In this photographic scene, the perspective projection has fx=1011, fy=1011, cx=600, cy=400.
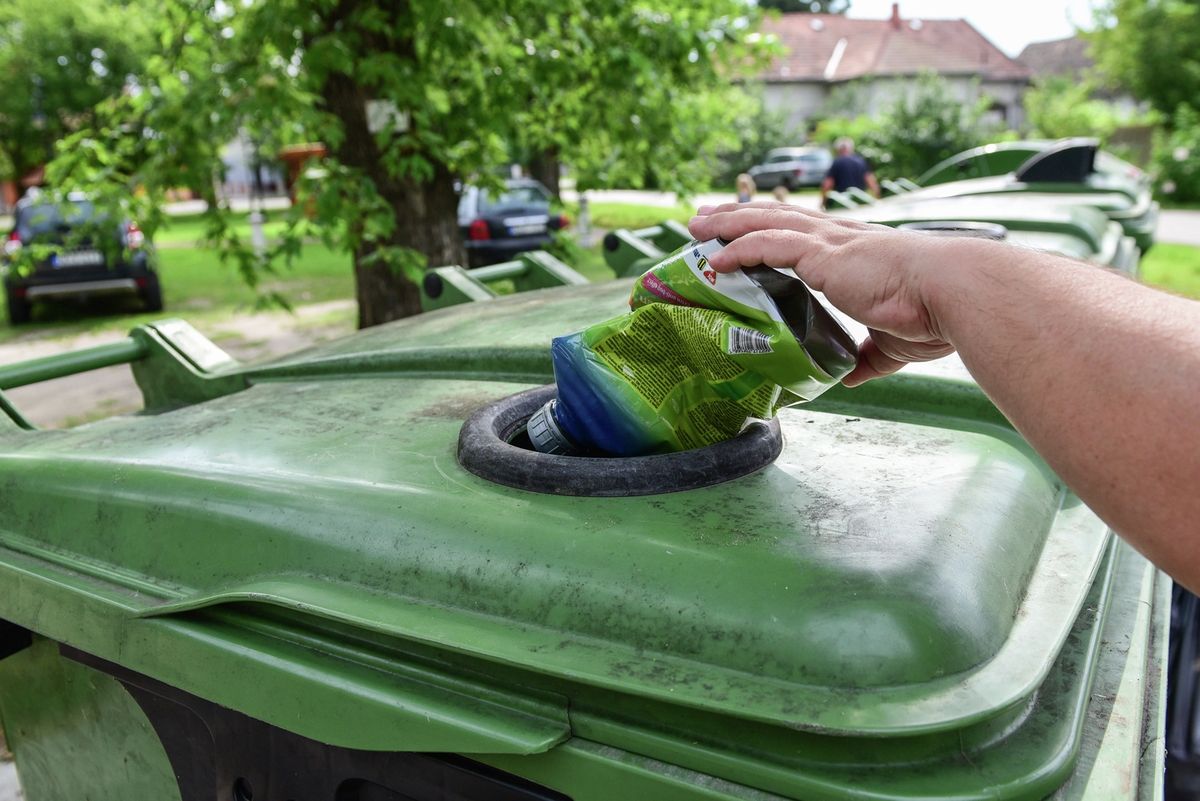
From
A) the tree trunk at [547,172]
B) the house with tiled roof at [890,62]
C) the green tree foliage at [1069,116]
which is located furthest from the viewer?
the house with tiled roof at [890,62]

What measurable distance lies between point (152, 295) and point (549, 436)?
12637 mm

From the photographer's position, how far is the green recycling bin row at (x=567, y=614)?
1.11 meters

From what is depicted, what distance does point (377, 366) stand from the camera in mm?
2293

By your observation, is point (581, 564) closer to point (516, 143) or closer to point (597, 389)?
point (597, 389)

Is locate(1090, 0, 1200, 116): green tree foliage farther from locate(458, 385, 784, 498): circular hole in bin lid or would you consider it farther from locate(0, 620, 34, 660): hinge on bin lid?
locate(0, 620, 34, 660): hinge on bin lid

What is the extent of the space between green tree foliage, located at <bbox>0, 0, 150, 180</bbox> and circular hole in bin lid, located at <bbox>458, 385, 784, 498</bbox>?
3414 cm

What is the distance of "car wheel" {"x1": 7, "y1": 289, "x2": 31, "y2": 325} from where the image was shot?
40.4 feet

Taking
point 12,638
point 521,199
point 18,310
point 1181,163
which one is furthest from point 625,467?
point 1181,163

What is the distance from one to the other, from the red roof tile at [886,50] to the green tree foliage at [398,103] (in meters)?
36.6

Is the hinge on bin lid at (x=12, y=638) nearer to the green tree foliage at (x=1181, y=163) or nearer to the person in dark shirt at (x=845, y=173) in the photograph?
the person in dark shirt at (x=845, y=173)

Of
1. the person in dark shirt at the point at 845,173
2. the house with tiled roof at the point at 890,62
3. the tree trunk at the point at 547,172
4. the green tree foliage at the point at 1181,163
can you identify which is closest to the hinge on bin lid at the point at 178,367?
the person in dark shirt at the point at 845,173

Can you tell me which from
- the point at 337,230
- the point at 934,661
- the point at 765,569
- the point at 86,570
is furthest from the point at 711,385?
the point at 337,230

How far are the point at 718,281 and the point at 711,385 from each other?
0.53 feet

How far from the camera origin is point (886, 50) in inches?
1672
